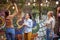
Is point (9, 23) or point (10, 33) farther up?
point (9, 23)

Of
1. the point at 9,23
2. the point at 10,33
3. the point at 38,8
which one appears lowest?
the point at 10,33

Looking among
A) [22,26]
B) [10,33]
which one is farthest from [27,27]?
[10,33]

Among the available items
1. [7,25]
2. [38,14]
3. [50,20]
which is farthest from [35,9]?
[7,25]

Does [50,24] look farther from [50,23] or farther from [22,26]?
[22,26]

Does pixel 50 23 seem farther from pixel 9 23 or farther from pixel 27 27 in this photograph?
pixel 9 23

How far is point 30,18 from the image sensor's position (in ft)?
6.20

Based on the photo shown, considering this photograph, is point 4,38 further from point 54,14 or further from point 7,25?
point 54,14

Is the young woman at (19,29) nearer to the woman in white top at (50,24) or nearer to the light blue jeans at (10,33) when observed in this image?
the light blue jeans at (10,33)

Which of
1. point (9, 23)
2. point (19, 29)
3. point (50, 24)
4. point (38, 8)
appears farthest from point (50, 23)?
point (9, 23)

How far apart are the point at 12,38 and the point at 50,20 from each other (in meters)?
0.46

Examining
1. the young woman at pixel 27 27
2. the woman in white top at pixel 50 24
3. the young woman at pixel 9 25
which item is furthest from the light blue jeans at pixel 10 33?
the woman in white top at pixel 50 24

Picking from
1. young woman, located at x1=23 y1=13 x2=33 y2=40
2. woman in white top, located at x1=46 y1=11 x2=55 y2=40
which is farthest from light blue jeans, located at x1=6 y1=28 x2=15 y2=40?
woman in white top, located at x1=46 y1=11 x2=55 y2=40

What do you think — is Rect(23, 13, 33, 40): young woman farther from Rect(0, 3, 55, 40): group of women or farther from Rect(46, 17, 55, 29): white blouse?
Rect(46, 17, 55, 29): white blouse

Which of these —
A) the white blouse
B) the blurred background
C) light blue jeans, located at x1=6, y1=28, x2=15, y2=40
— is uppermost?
the blurred background
